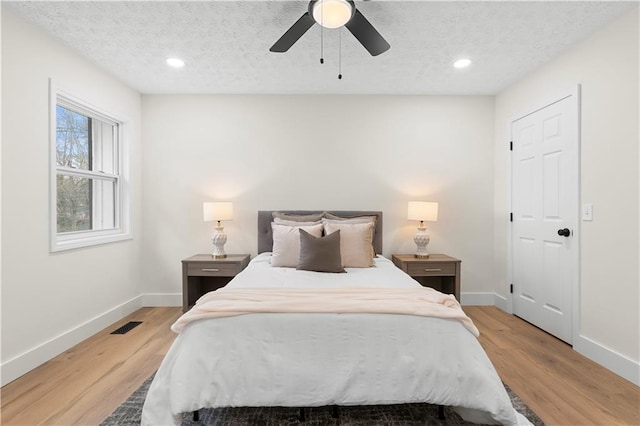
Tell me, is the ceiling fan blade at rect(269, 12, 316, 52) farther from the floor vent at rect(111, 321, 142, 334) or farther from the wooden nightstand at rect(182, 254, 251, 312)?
the floor vent at rect(111, 321, 142, 334)

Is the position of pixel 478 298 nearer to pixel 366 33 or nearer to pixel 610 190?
pixel 610 190

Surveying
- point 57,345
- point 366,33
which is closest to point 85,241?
point 57,345

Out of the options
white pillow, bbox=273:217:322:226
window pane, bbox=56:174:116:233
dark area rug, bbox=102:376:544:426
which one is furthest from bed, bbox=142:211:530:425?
window pane, bbox=56:174:116:233

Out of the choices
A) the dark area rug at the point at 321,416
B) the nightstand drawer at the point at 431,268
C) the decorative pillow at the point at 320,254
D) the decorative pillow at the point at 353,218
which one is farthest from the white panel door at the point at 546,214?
the decorative pillow at the point at 320,254

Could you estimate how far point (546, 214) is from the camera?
3.06 meters

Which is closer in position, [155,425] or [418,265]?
[155,425]

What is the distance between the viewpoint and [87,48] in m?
2.77

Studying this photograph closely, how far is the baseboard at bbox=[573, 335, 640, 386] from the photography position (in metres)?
2.18

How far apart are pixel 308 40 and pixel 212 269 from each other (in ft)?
8.02

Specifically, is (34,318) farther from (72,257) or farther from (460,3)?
(460,3)

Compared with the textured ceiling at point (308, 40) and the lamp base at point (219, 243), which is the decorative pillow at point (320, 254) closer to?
the lamp base at point (219, 243)

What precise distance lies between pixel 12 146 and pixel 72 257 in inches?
40.8

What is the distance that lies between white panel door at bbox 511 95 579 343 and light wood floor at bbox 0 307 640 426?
335 mm

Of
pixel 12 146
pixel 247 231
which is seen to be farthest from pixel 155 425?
pixel 247 231
